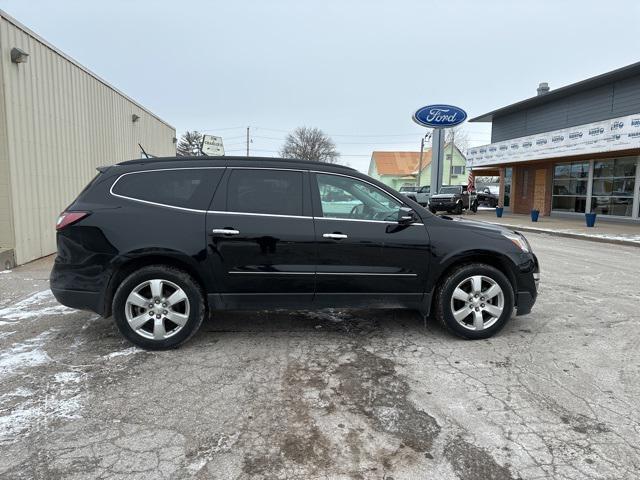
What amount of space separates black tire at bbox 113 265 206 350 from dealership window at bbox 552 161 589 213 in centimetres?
2256

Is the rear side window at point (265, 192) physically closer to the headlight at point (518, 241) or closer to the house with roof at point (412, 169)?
the headlight at point (518, 241)

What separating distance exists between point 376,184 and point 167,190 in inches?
79.2

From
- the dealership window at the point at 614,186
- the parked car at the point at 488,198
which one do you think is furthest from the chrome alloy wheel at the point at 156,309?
the parked car at the point at 488,198

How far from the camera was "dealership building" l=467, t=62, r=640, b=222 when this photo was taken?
Result: 18.7m

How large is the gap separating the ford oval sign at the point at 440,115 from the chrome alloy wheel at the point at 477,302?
797 inches

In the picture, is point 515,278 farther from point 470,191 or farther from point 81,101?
point 470,191

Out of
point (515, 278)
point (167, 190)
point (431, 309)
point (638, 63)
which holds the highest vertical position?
point (638, 63)

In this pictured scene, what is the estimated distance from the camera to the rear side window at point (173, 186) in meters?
4.36

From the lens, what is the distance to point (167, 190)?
439cm

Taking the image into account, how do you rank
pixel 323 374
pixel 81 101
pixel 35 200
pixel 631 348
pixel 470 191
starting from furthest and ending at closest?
pixel 470 191 → pixel 81 101 → pixel 35 200 → pixel 631 348 → pixel 323 374

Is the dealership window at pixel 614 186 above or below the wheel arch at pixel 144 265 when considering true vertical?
above

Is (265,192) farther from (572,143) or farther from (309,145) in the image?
(309,145)

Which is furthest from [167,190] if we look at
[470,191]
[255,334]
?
[470,191]

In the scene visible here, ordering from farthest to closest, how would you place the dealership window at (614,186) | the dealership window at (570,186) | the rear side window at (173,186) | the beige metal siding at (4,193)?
the dealership window at (570,186), the dealership window at (614,186), the beige metal siding at (4,193), the rear side window at (173,186)
